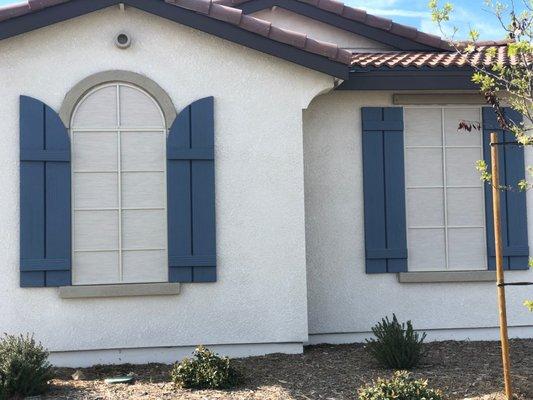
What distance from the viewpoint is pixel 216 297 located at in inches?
329

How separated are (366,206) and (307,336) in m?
1.77

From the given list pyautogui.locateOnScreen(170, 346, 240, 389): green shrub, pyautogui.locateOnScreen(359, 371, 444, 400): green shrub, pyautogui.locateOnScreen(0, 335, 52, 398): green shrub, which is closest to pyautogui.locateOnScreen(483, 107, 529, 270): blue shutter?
pyautogui.locateOnScreen(359, 371, 444, 400): green shrub

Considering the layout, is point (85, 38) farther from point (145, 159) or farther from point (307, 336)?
point (307, 336)

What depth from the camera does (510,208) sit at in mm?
9227

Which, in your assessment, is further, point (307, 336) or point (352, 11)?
point (352, 11)

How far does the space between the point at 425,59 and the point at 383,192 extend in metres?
1.75

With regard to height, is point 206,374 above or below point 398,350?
below

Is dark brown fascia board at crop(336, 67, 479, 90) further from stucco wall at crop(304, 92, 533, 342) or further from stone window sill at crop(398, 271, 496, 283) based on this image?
stone window sill at crop(398, 271, 496, 283)

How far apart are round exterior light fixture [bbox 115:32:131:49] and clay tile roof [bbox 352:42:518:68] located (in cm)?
262

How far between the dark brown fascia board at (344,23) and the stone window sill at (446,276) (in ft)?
10.6

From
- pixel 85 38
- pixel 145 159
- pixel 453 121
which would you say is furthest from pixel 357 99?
pixel 85 38

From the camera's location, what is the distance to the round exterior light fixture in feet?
27.4

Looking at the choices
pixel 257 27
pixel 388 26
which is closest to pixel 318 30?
pixel 388 26

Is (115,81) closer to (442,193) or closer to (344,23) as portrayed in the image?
(344,23)
